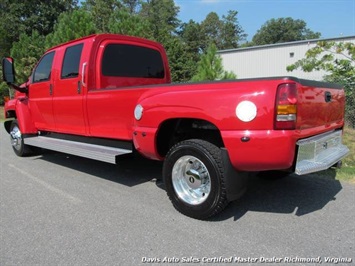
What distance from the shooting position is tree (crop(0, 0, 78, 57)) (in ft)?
98.9

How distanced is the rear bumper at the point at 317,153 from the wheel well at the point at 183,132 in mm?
938

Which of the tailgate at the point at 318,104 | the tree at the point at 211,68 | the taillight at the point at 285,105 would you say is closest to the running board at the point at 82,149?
the taillight at the point at 285,105

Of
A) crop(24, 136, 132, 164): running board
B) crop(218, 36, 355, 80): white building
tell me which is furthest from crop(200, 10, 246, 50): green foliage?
crop(24, 136, 132, 164): running board

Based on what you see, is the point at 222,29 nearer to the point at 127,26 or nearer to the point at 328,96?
the point at 127,26

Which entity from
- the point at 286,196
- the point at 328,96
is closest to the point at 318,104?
the point at 328,96

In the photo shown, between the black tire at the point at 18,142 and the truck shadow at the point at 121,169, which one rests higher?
the black tire at the point at 18,142

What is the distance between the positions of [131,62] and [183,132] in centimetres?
201

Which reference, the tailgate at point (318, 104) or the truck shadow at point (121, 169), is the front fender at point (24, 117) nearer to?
the truck shadow at point (121, 169)

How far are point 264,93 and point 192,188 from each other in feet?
4.68

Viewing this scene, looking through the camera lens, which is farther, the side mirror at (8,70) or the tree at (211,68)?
the tree at (211,68)

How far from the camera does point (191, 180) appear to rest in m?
3.90

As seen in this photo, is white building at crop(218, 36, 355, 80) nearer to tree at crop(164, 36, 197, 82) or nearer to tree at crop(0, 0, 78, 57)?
tree at crop(164, 36, 197, 82)

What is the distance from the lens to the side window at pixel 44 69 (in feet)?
20.5

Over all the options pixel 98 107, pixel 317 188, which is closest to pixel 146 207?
pixel 98 107
